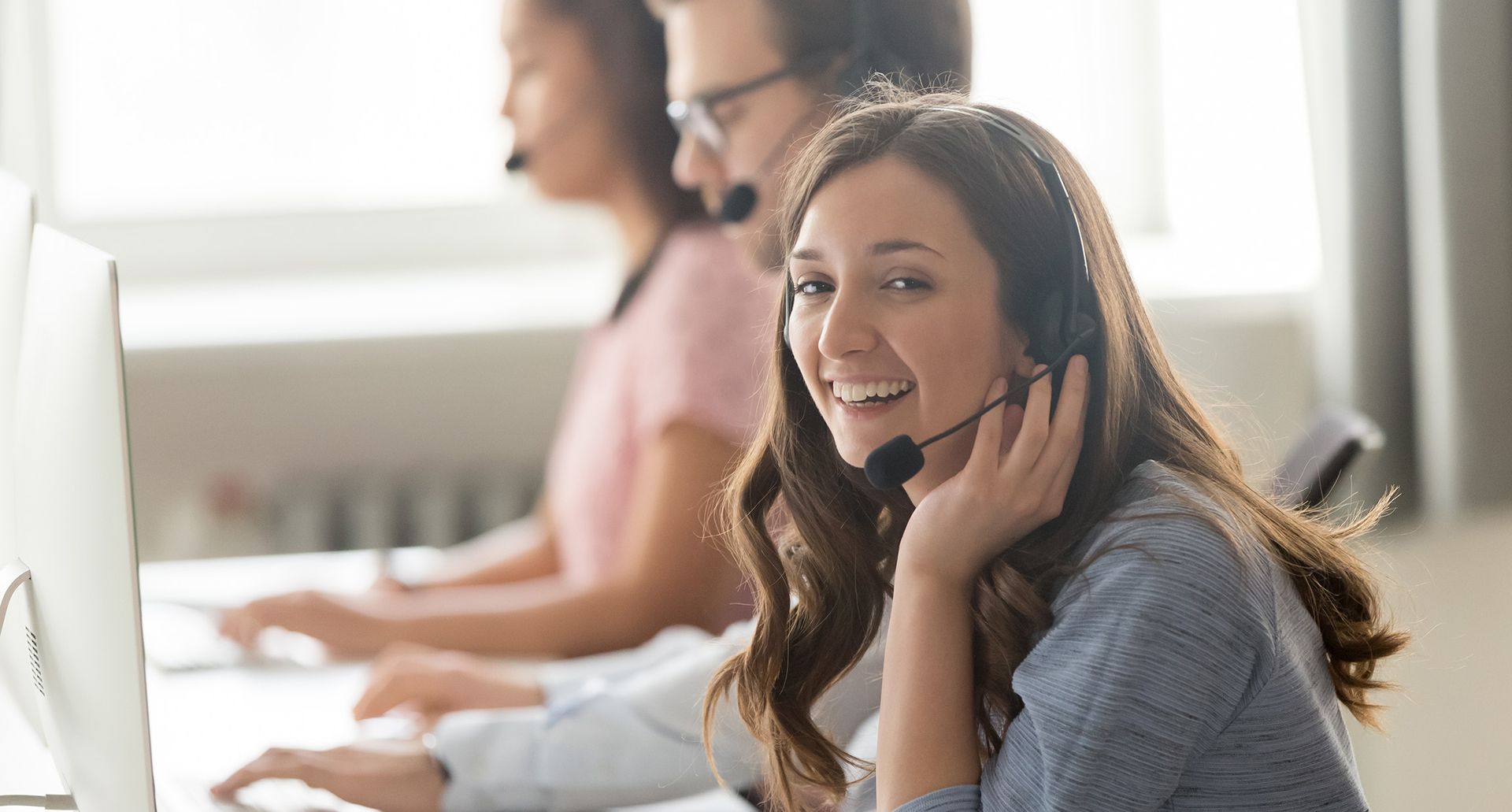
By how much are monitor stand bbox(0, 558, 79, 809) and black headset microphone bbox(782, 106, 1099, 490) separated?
440mm

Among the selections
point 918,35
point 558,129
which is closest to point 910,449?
point 918,35

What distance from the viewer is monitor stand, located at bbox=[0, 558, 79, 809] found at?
27.4 inches

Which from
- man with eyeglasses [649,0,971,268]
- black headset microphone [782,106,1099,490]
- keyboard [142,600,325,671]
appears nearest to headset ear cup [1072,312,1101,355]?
black headset microphone [782,106,1099,490]

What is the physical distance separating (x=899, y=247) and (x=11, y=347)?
502 mm

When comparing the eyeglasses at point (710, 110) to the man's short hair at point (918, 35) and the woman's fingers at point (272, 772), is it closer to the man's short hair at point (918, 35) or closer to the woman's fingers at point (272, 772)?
the man's short hair at point (918, 35)

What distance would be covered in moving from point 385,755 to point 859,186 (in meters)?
0.59

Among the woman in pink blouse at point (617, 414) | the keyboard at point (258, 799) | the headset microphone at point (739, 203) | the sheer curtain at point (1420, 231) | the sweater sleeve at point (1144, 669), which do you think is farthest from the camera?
the sheer curtain at point (1420, 231)

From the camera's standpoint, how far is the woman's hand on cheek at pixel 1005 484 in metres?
0.62

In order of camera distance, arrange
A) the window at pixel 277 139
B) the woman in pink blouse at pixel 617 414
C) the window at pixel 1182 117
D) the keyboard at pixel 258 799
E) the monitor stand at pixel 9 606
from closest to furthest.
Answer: the monitor stand at pixel 9 606, the keyboard at pixel 258 799, the woman in pink blouse at pixel 617 414, the window at pixel 1182 117, the window at pixel 277 139

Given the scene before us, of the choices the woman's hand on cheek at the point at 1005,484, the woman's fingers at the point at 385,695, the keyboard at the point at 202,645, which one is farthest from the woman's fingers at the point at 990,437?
the keyboard at the point at 202,645

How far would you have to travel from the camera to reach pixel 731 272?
5.13 ft

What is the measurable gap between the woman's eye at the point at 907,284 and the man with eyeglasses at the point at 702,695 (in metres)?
0.29

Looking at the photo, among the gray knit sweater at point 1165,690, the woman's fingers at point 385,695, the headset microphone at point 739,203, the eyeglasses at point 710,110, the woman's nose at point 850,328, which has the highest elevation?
the eyeglasses at point 710,110

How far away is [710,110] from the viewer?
3.88ft
